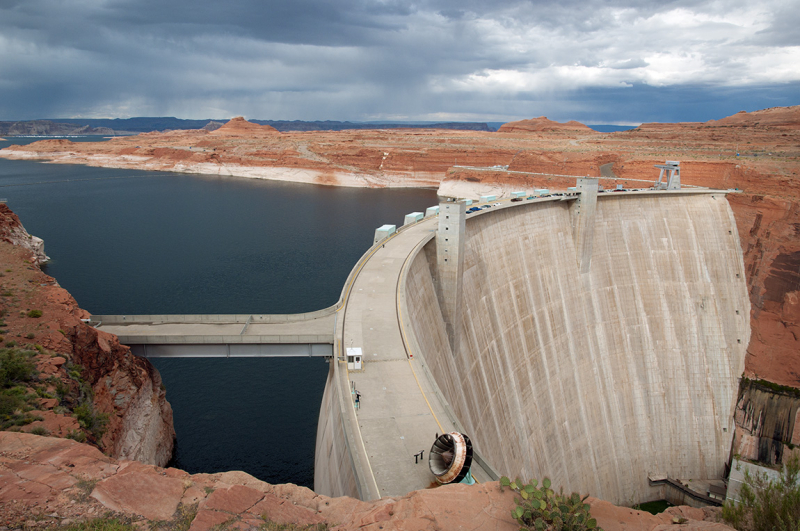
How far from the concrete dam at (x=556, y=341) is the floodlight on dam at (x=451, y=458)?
1130 millimetres

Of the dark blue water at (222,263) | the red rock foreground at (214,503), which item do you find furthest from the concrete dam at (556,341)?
the dark blue water at (222,263)

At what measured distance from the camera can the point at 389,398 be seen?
17.0 m

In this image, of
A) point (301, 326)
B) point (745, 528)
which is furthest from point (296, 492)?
point (301, 326)

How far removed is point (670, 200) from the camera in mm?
43469

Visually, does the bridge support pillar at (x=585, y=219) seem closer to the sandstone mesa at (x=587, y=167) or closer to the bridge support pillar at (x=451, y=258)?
the sandstone mesa at (x=587, y=167)

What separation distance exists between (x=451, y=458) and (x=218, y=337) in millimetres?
14575

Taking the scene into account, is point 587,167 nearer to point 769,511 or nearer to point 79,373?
point 79,373

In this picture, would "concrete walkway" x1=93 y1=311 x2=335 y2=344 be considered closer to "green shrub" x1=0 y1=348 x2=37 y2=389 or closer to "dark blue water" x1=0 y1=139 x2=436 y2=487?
"green shrub" x1=0 y1=348 x2=37 y2=389

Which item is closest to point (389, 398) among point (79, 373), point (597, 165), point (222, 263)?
point (79, 373)

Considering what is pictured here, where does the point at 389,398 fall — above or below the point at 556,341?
above

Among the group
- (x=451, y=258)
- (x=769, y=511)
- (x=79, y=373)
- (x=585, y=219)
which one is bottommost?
(x=79, y=373)

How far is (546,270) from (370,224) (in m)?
40.9

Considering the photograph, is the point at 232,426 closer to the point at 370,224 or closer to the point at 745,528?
the point at 745,528

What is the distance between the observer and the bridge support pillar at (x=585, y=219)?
126 ft
